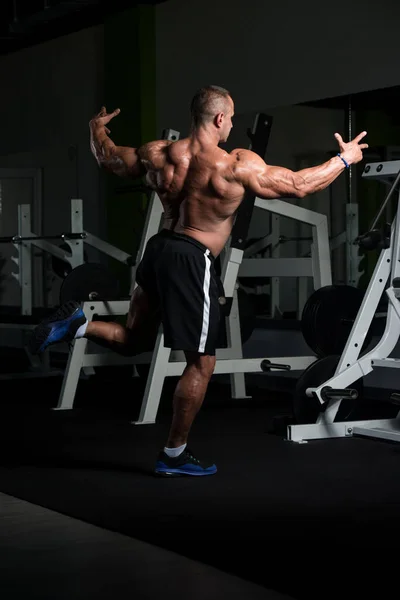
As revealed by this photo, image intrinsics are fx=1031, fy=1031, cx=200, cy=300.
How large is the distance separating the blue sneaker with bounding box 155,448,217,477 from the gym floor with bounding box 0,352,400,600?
0.05 meters

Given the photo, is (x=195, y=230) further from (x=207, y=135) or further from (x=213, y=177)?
(x=207, y=135)

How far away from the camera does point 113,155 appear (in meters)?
3.79

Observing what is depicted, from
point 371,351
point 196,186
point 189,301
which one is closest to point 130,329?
point 189,301

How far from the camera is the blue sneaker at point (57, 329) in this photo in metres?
3.60

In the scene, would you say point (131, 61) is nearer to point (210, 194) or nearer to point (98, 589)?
point (210, 194)

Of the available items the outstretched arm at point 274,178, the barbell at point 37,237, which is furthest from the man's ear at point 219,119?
the barbell at point 37,237

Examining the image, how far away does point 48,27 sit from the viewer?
909 centimetres

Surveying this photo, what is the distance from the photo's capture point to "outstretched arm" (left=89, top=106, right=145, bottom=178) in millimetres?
3703

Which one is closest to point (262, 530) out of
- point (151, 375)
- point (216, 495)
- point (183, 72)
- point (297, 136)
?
point (216, 495)

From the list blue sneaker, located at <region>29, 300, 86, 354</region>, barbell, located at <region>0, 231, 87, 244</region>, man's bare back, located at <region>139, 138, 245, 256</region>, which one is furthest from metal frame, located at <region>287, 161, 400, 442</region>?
barbell, located at <region>0, 231, 87, 244</region>

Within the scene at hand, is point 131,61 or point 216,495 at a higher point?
point 131,61

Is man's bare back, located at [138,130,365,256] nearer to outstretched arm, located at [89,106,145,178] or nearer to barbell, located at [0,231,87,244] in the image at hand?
outstretched arm, located at [89,106,145,178]

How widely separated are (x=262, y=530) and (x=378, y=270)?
1743 mm

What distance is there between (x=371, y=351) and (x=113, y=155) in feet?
4.41
